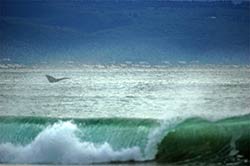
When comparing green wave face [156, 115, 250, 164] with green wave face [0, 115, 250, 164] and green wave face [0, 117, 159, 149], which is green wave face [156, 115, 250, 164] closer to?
green wave face [0, 115, 250, 164]

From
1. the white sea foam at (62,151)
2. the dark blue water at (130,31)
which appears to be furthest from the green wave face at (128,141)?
the dark blue water at (130,31)

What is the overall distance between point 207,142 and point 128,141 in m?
0.56

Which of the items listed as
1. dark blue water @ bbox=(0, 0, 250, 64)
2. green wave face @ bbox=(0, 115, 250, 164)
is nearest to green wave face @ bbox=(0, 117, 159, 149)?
green wave face @ bbox=(0, 115, 250, 164)

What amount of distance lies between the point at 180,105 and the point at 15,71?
4.05ft

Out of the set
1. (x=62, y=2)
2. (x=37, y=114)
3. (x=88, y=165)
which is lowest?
(x=88, y=165)

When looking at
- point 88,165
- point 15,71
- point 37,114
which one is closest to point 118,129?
point 88,165

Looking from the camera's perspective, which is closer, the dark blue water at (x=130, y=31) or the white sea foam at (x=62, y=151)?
the white sea foam at (x=62, y=151)

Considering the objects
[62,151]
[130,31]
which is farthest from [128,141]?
[130,31]

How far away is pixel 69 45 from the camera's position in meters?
3.88

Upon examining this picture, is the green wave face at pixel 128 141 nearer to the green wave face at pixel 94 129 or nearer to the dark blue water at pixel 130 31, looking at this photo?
Result: the green wave face at pixel 94 129

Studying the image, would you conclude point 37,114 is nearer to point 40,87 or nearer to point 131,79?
point 40,87

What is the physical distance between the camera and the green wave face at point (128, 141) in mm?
3645

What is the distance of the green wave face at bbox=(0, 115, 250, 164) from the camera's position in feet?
12.0

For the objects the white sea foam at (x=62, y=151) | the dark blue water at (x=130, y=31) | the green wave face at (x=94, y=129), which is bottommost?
the white sea foam at (x=62, y=151)
